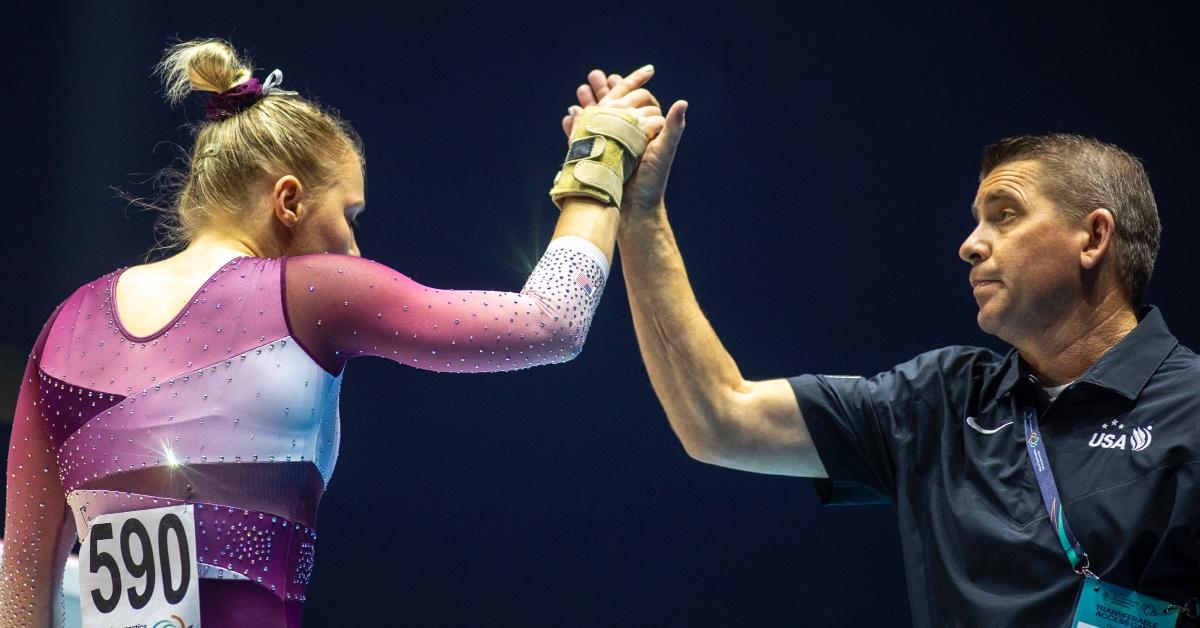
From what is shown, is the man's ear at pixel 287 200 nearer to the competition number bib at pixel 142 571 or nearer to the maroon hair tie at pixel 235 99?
the maroon hair tie at pixel 235 99

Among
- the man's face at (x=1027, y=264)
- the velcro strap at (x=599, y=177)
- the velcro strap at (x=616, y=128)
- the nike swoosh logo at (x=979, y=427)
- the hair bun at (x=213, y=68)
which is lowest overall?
the nike swoosh logo at (x=979, y=427)

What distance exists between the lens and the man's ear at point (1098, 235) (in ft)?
6.42

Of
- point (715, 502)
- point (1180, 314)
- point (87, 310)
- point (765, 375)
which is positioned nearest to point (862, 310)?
point (765, 375)

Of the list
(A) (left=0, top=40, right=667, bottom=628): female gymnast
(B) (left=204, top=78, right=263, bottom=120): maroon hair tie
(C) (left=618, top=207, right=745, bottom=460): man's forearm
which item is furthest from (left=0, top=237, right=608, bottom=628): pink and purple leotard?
(C) (left=618, top=207, right=745, bottom=460): man's forearm

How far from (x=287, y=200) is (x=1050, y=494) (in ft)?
3.85

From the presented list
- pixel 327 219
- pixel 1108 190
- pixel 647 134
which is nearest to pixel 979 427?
pixel 1108 190

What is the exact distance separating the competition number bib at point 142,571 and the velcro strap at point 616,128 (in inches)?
35.0

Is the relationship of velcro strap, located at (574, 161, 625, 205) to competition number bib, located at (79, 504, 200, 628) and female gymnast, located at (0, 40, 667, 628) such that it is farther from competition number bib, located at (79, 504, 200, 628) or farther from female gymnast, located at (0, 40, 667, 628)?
competition number bib, located at (79, 504, 200, 628)

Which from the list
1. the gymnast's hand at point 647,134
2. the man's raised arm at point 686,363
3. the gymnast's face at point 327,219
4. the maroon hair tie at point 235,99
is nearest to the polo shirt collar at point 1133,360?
the man's raised arm at point 686,363

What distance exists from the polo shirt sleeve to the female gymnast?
2.18 feet

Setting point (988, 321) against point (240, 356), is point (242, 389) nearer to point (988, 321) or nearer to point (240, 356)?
point (240, 356)

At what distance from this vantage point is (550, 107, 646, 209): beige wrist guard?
1.73 metres

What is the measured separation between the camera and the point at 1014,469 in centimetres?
186

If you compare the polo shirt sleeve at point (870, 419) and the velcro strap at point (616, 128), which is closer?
the velcro strap at point (616, 128)
